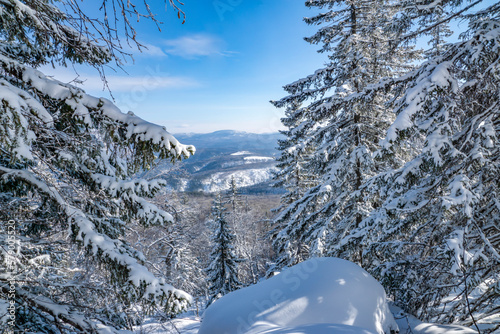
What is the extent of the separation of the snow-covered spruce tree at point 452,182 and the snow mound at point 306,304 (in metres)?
1.22

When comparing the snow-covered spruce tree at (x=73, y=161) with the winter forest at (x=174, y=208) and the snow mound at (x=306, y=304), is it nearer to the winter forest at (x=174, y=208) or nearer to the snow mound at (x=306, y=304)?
the winter forest at (x=174, y=208)

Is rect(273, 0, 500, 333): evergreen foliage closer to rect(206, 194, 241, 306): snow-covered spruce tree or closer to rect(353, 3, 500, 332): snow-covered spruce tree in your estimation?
rect(353, 3, 500, 332): snow-covered spruce tree

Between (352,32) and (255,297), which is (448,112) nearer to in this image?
(255,297)

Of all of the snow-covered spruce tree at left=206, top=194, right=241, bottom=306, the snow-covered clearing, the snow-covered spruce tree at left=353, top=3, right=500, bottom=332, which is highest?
the snow-covered spruce tree at left=353, top=3, right=500, bottom=332

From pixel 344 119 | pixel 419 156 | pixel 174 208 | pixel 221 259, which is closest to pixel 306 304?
pixel 174 208

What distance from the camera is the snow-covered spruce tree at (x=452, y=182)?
3.63 metres

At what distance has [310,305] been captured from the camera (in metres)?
3.66

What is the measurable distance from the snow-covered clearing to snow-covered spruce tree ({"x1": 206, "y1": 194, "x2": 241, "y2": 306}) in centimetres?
1380

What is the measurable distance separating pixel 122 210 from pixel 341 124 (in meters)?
8.01

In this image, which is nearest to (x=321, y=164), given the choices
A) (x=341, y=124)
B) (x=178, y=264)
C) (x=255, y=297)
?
(x=341, y=124)

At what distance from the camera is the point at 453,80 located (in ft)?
12.7

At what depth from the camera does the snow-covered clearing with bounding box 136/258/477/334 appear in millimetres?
3518

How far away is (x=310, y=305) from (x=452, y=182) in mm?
2973

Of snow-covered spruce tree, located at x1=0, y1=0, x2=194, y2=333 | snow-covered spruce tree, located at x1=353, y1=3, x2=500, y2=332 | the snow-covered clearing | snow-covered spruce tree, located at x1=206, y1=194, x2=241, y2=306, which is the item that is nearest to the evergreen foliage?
snow-covered spruce tree, located at x1=353, y1=3, x2=500, y2=332
